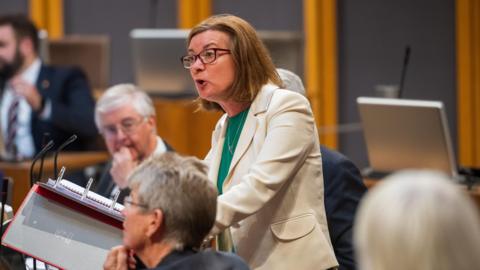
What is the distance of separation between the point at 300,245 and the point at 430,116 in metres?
1.89

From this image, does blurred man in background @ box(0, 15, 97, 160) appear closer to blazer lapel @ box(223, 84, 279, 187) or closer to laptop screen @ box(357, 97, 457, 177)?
laptop screen @ box(357, 97, 457, 177)

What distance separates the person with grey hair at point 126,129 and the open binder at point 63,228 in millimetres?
1450

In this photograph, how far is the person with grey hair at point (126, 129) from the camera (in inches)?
155

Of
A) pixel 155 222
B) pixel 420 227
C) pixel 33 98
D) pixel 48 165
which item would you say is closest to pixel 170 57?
pixel 33 98

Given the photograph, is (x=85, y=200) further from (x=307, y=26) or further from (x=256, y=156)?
(x=307, y=26)

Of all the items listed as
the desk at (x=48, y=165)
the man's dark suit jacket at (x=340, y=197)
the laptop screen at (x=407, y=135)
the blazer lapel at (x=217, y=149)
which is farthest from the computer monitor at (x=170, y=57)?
the blazer lapel at (x=217, y=149)

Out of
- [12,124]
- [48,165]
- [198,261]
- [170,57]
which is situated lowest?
[48,165]

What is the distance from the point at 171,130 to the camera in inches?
235

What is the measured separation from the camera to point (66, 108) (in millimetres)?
5707

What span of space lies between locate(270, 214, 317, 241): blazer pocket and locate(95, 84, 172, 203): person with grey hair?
139 centimetres

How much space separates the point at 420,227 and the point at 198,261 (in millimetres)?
850

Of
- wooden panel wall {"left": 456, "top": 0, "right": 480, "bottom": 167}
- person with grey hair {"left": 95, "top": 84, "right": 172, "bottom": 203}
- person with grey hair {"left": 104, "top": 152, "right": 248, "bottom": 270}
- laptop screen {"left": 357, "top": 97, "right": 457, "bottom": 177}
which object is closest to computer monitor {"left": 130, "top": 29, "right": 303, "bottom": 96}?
laptop screen {"left": 357, "top": 97, "right": 457, "bottom": 177}

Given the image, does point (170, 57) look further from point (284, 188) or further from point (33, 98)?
point (284, 188)

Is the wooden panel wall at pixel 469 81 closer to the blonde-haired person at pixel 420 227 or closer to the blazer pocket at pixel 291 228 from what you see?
the blazer pocket at pixel 291 228
